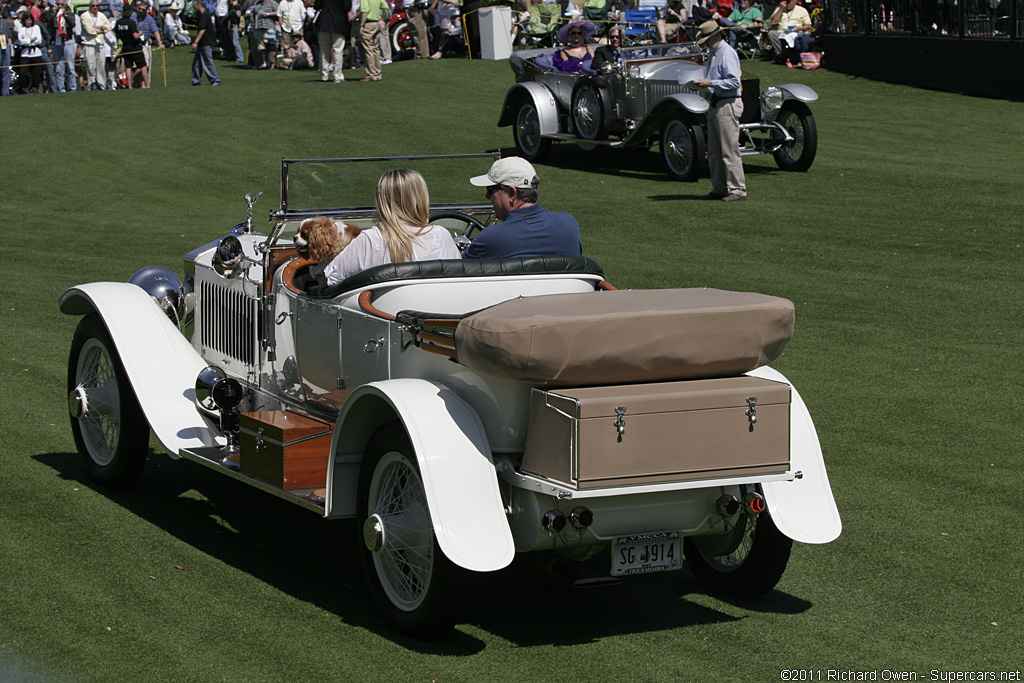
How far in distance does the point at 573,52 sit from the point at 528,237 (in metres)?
12.9

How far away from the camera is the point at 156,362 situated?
5816 millimetres

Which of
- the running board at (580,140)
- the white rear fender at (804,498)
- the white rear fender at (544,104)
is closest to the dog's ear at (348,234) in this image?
the white rear fender at (804,498)

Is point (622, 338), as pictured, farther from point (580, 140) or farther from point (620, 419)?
point (580, 140)

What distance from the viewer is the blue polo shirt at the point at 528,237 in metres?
5.10

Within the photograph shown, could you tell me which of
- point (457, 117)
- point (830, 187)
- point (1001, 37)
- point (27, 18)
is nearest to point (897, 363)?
point (830, 187)

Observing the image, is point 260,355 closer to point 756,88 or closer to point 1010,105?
point 756,88

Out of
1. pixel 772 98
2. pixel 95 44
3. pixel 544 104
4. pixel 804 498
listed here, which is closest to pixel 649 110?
pixel 772 98

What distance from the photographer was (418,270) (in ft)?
15.9

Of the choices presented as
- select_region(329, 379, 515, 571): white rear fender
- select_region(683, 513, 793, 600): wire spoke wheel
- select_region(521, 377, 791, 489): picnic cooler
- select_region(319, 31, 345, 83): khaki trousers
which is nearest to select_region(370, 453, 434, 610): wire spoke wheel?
select_region(329, 379, 515, 571): white rear fender

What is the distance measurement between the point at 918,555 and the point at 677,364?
73.3 inches

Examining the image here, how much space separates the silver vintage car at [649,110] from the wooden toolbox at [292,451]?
11.1 meters

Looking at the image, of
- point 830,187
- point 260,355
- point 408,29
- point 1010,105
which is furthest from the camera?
point 408,29

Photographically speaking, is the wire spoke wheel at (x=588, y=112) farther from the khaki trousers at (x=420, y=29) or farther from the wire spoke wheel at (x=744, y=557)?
the khaki trousers at (x=420, y=29)

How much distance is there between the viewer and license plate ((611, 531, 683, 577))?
165 inches
